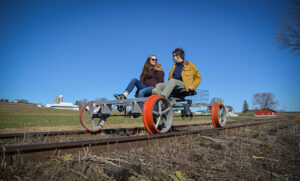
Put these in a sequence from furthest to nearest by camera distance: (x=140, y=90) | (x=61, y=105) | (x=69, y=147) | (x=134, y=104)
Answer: (x=61, y=105) < (x=140, y=90) < (x=134, y=104) < (x=69, y=147)

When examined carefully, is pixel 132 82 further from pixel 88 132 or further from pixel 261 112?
pixel 261 112

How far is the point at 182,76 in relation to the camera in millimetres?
4699

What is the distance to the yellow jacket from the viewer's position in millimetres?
4652

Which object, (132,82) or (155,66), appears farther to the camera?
(155,66)

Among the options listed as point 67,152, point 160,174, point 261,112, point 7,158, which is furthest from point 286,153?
point 261,112

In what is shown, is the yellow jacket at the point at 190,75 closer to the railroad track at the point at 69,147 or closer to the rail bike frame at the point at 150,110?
the rail bike frame at the point at 150,110

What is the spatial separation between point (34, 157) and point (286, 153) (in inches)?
140

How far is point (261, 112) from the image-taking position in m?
88.4

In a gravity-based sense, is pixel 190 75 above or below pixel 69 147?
above

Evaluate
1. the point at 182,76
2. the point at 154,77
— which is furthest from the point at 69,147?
the point at 154,77

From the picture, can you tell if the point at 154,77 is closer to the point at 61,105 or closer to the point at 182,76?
the point at 182,76

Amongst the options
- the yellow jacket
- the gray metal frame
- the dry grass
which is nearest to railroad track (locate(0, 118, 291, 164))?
the dry grass

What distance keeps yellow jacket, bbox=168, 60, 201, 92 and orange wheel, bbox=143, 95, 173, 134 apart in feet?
3.01

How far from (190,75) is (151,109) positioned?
6.17 feet
